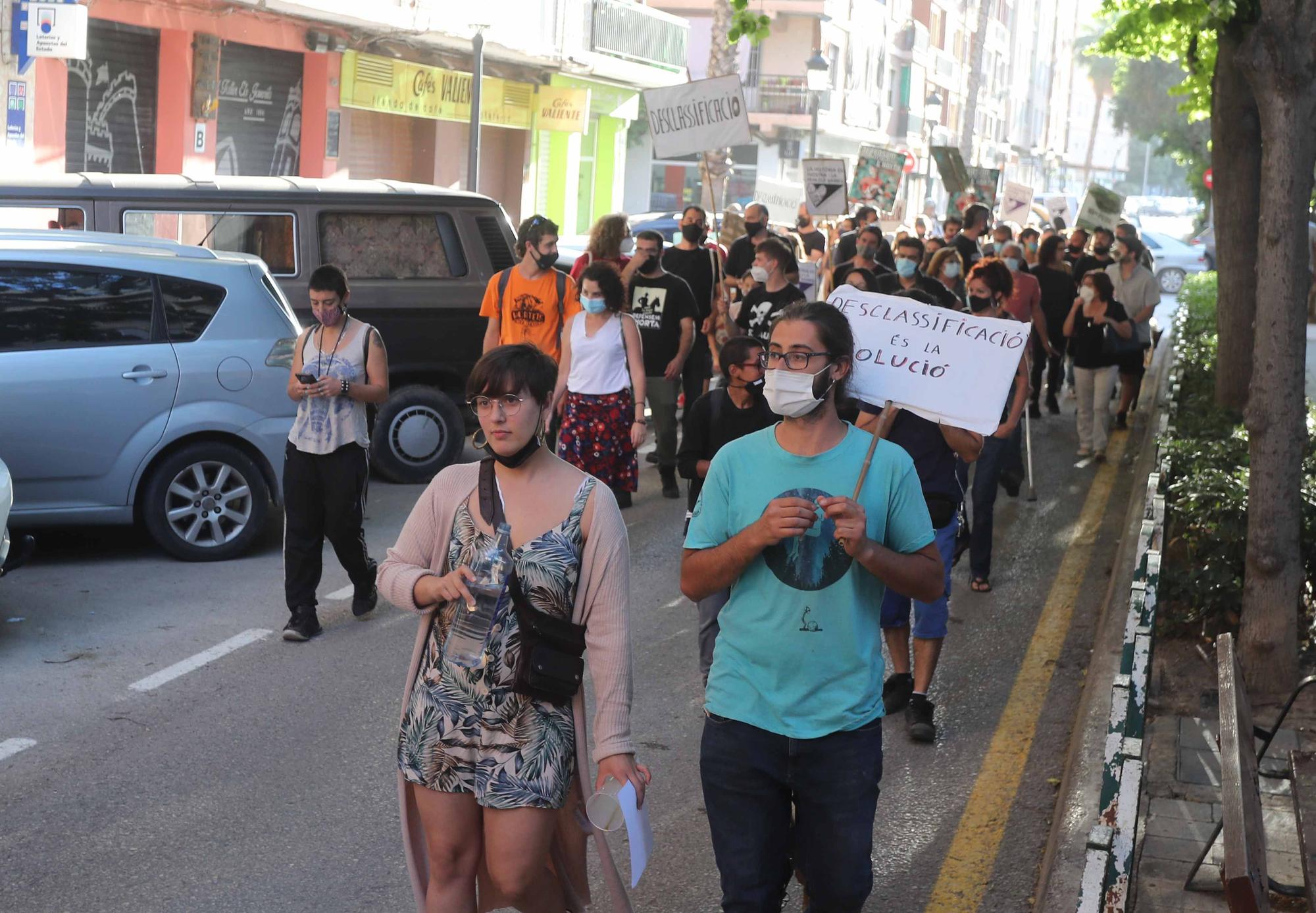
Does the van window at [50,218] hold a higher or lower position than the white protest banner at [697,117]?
lower

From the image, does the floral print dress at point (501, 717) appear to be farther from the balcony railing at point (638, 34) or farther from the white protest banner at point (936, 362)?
the balcony railing at point (638, 34)

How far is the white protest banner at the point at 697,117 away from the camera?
52.1 feet

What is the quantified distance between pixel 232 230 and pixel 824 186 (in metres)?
10.7

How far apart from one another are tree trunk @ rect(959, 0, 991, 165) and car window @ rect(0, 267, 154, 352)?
70.0 metres

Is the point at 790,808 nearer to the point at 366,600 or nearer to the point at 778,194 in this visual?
the point at 366,600

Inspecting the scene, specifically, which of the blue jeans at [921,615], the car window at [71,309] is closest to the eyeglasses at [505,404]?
the blue jeans at [921,615]

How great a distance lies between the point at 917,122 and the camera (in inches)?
2566

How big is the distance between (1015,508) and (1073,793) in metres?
6.62

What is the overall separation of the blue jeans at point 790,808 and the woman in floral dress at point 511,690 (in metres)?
0.22

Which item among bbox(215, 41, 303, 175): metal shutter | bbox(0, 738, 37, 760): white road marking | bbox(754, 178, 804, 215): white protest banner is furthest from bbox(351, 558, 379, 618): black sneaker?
bbox(754, 178, 804, 215): white protest banner

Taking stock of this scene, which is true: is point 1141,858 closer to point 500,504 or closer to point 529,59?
point 500,504

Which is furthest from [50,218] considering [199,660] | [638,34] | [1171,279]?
[1171,279]

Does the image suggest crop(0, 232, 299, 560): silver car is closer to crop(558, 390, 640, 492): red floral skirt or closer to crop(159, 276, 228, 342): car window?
crop(159, 276, 228, 342): car window

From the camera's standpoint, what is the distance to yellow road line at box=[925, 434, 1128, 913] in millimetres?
5129
